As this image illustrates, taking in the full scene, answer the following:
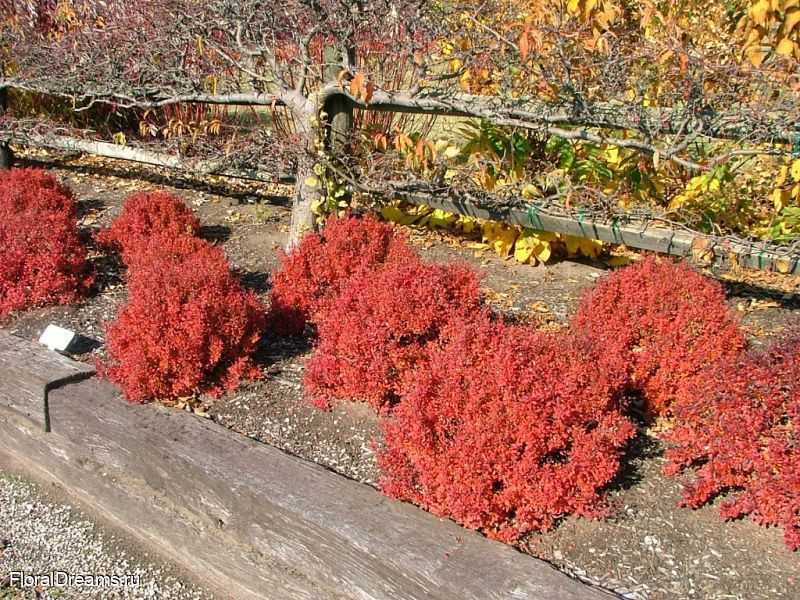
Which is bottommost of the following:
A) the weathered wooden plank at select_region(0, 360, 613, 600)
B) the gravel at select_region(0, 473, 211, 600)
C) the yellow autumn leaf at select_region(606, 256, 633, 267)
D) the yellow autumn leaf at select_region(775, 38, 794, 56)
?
the gravel at select_region(0, 473, 211, 600)

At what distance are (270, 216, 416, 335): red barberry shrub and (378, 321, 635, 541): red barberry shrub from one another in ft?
3.84

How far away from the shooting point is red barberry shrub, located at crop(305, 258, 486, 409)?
114 inches

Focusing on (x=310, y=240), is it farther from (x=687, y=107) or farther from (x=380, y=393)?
(x=687, y=107)

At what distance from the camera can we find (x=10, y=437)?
328 cm

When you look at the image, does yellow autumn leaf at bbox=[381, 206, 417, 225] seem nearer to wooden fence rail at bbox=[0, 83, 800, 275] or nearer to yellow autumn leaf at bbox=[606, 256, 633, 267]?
wooden fence rail at bbox=[0, 83, 800, 275]

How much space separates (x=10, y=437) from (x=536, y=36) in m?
2.84

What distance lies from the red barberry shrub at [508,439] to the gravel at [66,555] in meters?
0.94

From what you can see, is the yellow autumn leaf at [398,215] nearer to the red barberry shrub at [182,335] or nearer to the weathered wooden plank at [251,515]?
the red barberry shrub at [182,335]

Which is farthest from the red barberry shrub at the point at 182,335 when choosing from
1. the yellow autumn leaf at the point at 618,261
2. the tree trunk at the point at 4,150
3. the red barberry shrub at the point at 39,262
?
the tree trunk at the point at 4,150

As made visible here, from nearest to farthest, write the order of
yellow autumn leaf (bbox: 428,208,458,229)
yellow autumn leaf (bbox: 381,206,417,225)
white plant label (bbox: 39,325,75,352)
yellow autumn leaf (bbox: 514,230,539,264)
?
white plant label (bbox: 39,325,75,352), yellow autumn leaf (bbox: 514,230,539,264), yellow autumn leaf (bbox: 428,208,458,229), yellow autumn leaf (bbox: 381,206,417,225)

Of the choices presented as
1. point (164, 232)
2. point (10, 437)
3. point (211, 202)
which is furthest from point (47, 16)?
point (10, 437)

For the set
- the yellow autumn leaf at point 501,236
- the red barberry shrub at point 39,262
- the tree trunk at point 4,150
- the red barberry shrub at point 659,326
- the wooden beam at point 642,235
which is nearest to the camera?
the red barberry shrub at point 659,326

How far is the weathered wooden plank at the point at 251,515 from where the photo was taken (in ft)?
6.60

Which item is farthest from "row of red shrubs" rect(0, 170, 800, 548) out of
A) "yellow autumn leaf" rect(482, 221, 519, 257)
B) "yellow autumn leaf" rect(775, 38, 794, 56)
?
"yellow autumn leaf" rect(482, 221, 519, 257)
